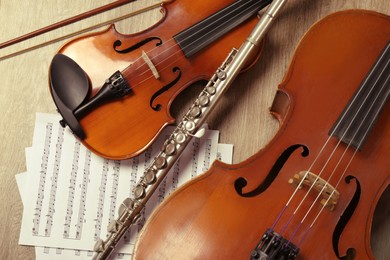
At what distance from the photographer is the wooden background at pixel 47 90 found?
1.42 m

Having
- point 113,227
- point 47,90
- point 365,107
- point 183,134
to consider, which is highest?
point 365,107

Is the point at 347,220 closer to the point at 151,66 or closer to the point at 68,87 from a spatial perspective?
the point at 151,66

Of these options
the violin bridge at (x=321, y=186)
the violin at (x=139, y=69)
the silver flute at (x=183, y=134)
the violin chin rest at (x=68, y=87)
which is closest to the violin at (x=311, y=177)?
the violin bridge at (x=321, y=186)

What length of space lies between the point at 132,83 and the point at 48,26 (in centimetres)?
33

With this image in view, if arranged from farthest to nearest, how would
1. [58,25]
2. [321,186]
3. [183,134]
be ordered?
[58,25], [183,134], [321,186]

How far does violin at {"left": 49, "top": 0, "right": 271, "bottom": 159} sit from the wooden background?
136mm

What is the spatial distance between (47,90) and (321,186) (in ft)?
3.05

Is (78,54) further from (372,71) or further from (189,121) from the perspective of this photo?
(372,71)

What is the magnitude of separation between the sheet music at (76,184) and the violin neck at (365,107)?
0.40m

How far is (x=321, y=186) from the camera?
1095 millimetres

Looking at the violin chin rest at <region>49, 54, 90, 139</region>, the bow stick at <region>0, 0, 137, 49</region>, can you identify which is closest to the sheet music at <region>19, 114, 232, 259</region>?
the violin chin rest at <region>49, 54, 90, 139</region>

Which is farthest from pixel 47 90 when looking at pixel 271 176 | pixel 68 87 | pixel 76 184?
pixel 271 176

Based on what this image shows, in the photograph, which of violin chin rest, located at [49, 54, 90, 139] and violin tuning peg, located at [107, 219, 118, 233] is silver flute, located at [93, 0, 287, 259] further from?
violin chin rest, located at [49, 54, 90, 139]

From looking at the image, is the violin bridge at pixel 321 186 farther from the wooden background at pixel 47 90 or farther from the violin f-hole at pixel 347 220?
the wooden background at pixel 47 90
